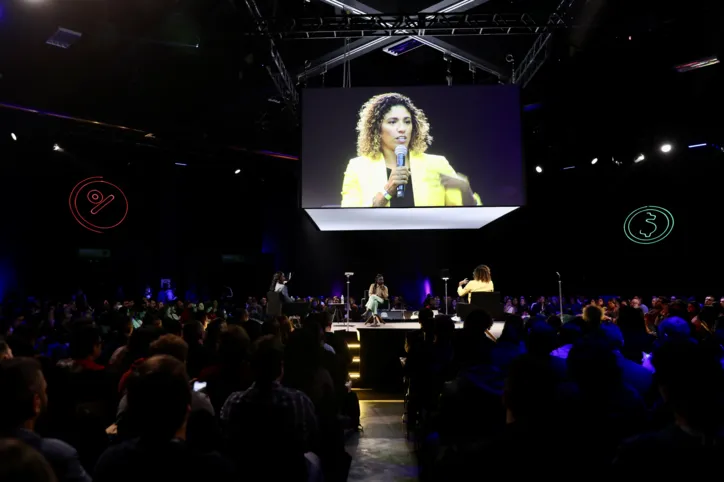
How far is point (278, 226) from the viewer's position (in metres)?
18.0

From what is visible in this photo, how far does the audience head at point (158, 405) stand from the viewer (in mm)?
1365

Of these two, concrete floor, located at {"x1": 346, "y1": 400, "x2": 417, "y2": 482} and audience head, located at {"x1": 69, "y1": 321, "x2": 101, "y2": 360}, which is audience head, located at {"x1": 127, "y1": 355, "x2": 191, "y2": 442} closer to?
audience head, located at {"x1": 69, "y1": 321, "x2": 101, "y2": 360}

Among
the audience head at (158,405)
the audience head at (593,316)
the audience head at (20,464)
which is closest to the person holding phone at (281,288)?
the audience head at (593,316)

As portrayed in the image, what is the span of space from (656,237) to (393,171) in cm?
1210

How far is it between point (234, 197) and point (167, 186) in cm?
229

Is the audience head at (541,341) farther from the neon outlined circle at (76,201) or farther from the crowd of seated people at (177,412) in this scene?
the neon outlined circle at (76,201)

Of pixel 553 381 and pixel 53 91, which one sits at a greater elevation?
pixel 53 91

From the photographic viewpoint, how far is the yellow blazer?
768 centimetres

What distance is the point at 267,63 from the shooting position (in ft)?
26.2

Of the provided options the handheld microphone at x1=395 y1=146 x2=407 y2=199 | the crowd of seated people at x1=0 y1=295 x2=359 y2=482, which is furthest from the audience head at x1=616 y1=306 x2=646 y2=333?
the handheld microphone at x1=395 y1=146 x2=407 y2=199

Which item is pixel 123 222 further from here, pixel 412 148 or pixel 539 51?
pixel 539 51

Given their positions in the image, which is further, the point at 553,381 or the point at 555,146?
the point at 555,146

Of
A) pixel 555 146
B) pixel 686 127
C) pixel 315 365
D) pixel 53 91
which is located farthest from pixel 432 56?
pixel 315 365

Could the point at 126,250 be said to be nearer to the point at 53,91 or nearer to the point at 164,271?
the point at 164,271
